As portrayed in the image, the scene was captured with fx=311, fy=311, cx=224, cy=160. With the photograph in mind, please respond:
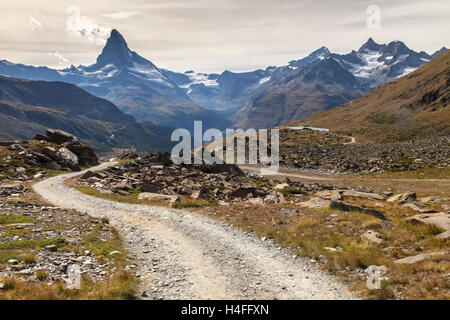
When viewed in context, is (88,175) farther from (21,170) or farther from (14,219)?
(14,219)

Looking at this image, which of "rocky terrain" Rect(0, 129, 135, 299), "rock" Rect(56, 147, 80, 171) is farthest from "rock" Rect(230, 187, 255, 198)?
"rock" Rect(56, 147, 80, 171)

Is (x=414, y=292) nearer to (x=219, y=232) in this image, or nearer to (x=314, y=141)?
(x=219, y=232)

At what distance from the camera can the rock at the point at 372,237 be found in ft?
64.1

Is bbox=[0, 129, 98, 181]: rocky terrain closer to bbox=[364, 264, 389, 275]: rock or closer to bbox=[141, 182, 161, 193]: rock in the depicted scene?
bbox=[141, 182, 161, 193]: rock

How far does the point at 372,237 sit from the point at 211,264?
34.5ft

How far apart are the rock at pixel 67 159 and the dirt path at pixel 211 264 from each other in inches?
1906

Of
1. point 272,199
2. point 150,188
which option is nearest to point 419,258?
point 272,199

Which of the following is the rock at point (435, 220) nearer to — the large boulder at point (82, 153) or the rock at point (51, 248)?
the rock at point (51, 248)

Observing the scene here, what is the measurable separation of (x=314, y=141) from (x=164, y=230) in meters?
111

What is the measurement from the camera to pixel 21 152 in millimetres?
64000

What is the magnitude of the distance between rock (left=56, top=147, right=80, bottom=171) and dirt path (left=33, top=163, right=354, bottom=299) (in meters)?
48.4
